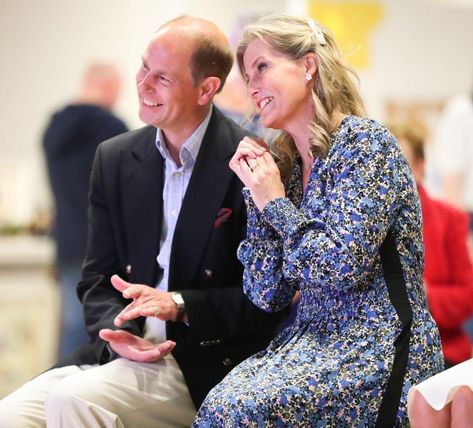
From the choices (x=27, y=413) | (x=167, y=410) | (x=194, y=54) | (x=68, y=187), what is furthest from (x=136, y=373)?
(x=68, y=187)

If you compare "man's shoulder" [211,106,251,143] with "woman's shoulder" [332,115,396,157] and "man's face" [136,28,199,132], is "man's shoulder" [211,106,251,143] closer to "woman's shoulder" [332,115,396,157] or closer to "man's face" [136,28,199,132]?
"man's face" [136,28,199,132]

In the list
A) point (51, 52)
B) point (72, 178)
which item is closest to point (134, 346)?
point (72, 178)

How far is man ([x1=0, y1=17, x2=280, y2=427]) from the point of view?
2.65 meters

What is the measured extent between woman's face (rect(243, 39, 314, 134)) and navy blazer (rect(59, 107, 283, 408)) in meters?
0.30

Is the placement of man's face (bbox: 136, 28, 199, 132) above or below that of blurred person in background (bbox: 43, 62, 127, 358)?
above

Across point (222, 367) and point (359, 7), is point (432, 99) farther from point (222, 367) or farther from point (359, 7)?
point (222, 367)

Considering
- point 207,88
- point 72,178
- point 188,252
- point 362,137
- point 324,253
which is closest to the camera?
point 324,253

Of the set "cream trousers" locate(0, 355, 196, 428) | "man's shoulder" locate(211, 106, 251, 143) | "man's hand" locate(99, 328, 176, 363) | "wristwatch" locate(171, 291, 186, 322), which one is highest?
→ "man's shoulder" locate(211, 106, 251, 143)

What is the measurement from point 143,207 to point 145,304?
39 cm

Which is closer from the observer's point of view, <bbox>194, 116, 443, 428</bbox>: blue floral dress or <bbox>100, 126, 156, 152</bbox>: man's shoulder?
<bbox>194, 116, 443, 428</bbox>: blue floral dress

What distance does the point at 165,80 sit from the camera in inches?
112

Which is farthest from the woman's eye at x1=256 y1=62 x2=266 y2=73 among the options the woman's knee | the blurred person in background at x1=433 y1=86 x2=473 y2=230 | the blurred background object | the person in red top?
the blurred background object

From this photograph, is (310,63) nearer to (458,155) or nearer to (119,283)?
(119,283)

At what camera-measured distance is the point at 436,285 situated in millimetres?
3754
